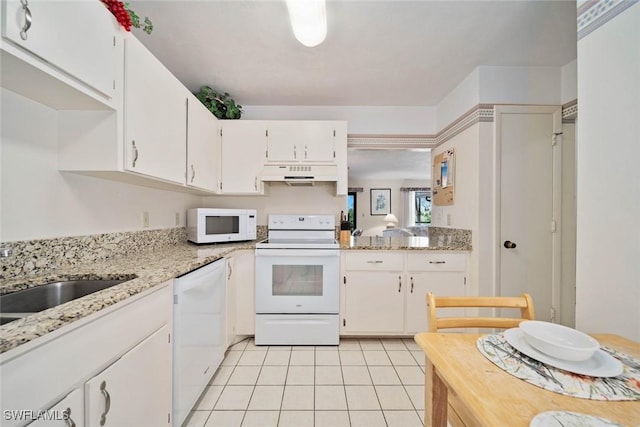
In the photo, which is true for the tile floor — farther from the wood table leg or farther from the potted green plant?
the potted green plant

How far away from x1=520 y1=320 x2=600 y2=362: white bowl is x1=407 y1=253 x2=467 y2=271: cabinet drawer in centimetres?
151

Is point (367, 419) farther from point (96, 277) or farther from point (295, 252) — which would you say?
point (96, 277)

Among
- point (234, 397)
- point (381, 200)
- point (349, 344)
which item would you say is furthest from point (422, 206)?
point (234, 397)

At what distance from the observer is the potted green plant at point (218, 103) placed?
238 cm

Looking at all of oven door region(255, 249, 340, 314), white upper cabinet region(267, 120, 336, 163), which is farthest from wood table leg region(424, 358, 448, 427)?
white upper cabinet region(267, 120, 336, 163)

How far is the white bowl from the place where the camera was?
62cm

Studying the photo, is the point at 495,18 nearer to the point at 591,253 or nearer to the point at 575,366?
the point at 591,253

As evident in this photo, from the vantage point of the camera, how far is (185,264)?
137 cm

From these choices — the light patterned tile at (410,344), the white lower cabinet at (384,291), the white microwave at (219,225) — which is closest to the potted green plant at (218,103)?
the white microwave at (219,225)

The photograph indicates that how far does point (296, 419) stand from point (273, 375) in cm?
43

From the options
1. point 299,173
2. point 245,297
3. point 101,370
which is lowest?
point 245,297

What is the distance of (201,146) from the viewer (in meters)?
2.12

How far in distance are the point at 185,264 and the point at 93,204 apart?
2.08ft

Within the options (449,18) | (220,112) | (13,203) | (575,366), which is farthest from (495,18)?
(13,203)
